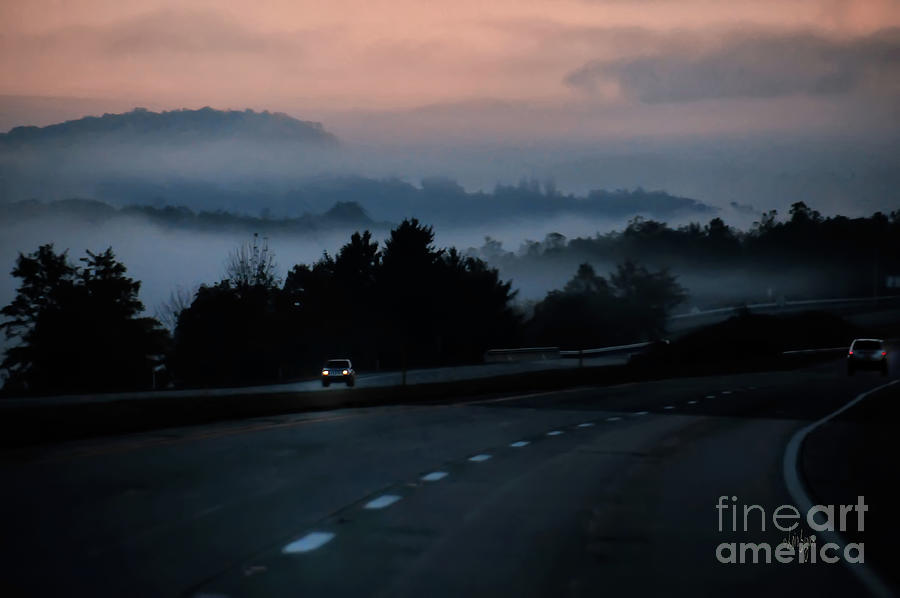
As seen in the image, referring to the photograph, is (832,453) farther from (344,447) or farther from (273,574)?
(273,574)

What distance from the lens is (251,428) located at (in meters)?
22.7

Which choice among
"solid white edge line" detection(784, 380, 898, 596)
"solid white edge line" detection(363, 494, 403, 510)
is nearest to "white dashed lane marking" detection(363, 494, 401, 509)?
"solid white edge line" detection(363, 494, 403, 510)

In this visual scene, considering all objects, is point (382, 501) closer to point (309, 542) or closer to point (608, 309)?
point (309, 542)

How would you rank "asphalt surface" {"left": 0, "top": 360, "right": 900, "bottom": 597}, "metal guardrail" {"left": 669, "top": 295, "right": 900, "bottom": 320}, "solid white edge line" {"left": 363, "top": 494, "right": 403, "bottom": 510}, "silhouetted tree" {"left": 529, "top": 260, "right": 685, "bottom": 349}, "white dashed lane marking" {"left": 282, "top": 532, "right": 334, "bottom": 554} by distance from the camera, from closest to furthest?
"asphalt surface" {"left": 0, "top": 360, "right": 900, "bottom": 597} < "white dashed lane marking" {"left": 282, "top": 532, "right": 334, "bottom": 554} < "solid white edge line" {"left": 363, "top": 494, "right": 403, "bottom": 510} < "silhouetted tree" {"left": 529, "top": 260, "right": 685, "bottom": 349} < "metal guardrail" {"left": 669, "top": 295, "right": 900, "bottom": 320}

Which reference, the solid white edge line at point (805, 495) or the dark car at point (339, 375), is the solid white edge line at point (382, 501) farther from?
the dark car at point (339, 375)

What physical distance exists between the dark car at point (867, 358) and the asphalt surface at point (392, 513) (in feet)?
135

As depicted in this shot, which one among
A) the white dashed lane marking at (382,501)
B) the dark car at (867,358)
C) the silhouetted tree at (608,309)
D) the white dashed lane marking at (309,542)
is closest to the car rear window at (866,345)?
the dark car at (867,358)

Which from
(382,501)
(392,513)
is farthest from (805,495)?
(392,513)

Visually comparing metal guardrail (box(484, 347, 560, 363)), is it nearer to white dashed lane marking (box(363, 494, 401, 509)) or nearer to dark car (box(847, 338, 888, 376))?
dark car (box(847, 338, 888, 376))

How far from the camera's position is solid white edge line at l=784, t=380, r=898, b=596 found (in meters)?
8.77

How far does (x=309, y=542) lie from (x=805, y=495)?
618 centimetres

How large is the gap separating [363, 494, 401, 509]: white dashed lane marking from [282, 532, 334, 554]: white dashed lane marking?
174cm

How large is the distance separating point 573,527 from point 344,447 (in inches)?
322

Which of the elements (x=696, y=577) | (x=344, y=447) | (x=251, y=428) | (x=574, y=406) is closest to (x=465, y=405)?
(x=574, y=406)
